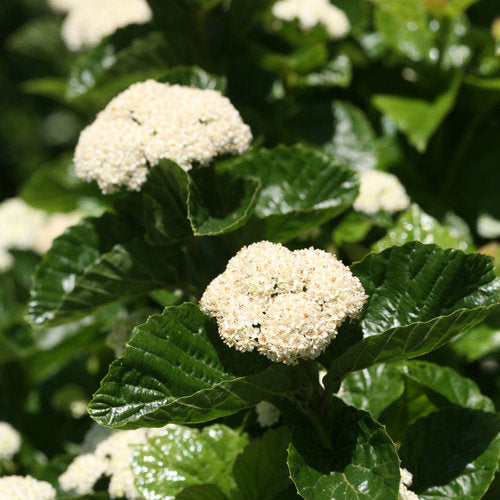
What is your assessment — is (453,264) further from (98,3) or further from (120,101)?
(98,3)

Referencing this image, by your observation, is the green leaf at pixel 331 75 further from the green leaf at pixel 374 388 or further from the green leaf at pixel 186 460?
the green leaf at pixel 186 460

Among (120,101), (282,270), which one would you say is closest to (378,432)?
(282,270)

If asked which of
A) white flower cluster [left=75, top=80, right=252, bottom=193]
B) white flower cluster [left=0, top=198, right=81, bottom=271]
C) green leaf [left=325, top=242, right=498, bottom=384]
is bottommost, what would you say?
white flower cluster [left=0, top=198, right=81, bottom=271]

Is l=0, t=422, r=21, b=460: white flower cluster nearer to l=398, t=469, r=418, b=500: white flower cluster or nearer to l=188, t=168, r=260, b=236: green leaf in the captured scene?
l=188, t=168, r=260, b=236: green leaf

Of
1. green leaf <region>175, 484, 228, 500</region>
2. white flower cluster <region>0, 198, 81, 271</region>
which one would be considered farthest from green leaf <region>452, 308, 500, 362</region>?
white flower cluster <region>0, 198, 81, 271</region>

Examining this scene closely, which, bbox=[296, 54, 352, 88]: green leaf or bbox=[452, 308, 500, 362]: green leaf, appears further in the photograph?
bbox=[296, 54, 352, 88]: green leaf
